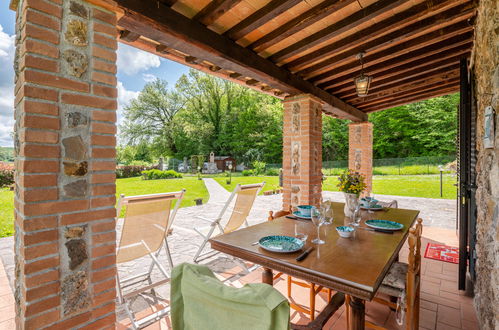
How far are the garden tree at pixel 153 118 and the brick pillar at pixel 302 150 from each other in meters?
20.4

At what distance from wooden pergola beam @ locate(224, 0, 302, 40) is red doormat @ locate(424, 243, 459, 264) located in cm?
352

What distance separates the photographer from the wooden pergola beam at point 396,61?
2690 millimetres

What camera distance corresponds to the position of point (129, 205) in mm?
1968

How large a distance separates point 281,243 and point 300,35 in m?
2.09

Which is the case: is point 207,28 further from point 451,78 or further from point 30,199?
point 451,78

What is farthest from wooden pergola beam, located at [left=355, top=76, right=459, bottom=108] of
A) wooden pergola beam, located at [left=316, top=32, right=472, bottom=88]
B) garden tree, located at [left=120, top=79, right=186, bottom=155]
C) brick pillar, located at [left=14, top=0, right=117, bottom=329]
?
garden tree, located at [left=120, top=79, right=186, bottom=155]

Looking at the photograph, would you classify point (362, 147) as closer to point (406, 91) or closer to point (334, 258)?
point (406, 91)

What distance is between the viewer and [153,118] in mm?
23062

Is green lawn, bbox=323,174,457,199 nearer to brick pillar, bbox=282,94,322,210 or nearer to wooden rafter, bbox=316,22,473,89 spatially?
brick pillar, bbox=282,94,322,210

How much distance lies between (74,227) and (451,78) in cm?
503

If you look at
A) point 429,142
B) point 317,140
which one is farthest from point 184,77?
point 317,140

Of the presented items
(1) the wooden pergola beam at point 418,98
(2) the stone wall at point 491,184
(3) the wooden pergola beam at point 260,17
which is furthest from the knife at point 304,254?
(1) the wooden pergola beam at point 418,98

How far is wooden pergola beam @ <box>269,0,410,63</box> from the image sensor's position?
1971mm

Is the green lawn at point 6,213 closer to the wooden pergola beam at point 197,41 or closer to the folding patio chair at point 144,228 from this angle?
the folding patio chair at point 144,228
